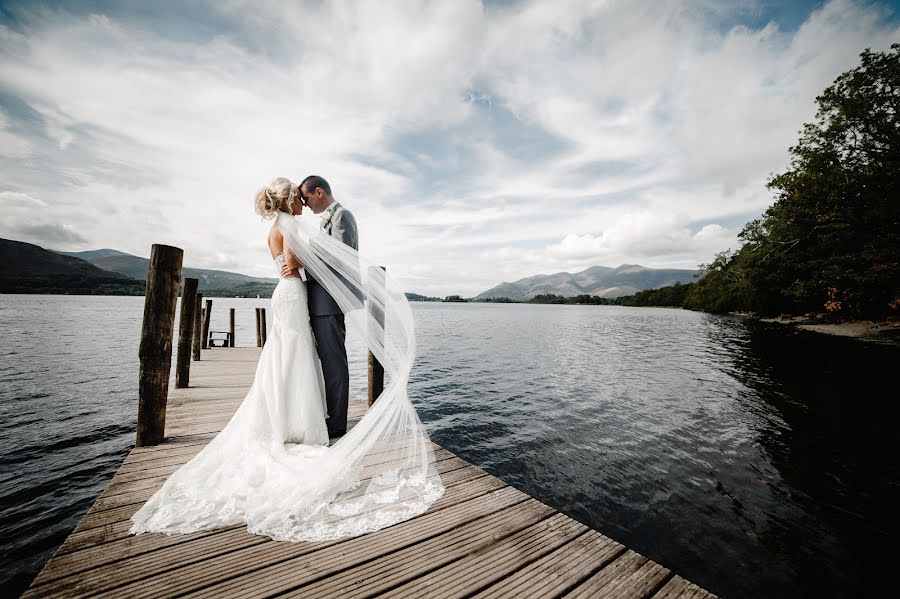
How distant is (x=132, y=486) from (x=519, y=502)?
3.67m

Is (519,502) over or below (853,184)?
below

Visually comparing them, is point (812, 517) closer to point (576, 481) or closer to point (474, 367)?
point (576, 481)

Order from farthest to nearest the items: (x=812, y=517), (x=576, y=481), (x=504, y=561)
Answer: (x=576, y=481) < (x=812, y=517) < (x=504, y=561)

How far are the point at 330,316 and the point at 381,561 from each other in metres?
2.76

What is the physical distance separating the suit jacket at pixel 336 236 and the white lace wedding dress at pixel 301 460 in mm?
156

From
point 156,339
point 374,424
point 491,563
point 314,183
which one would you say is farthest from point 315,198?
point 491,563

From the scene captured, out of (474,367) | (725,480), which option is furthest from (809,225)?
(725,480)

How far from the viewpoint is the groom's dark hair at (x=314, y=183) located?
4578 mm

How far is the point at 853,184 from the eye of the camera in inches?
808

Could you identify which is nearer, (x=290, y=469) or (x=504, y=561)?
(x=504, y=561)

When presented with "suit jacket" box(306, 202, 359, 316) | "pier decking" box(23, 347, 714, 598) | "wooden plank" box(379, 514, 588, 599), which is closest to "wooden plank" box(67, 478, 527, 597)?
"pier decking" box(23, 347, 714, 598)

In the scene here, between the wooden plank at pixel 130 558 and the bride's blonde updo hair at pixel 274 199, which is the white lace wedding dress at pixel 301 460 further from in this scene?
the bride's blonde updo hair at pixel 274 199

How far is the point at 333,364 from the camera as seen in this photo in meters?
4.51

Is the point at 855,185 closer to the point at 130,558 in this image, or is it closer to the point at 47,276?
the point at 130,558
